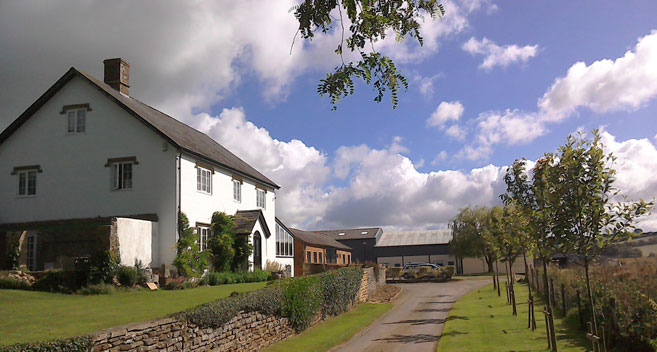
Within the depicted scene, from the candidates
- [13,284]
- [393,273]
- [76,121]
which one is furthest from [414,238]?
[13,284]

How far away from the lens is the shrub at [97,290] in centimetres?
1807

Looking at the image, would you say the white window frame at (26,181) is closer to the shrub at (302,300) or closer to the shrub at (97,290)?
the shrub at (97,290)

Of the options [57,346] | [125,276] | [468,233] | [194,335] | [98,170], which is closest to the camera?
[57,346]

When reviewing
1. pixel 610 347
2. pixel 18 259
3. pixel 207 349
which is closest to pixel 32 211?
pixel 18 259

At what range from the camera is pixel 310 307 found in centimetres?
2016

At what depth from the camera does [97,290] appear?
18219mm

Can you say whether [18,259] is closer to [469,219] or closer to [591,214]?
[591,214]

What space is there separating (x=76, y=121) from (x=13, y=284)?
10308mm

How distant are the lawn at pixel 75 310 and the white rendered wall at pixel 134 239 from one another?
2114 mm

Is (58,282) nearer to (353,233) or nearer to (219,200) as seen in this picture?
(219,200)

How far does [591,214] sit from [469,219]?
145 ft

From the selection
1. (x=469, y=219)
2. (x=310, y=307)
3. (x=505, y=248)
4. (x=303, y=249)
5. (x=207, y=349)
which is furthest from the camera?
(x=469, y=219)

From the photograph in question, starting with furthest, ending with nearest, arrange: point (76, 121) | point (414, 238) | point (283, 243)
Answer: point (414, 238) < point (283, 243) < point (76, 121)

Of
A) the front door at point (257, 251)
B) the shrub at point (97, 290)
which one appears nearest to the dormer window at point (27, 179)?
the shrub at point (97, 290)
